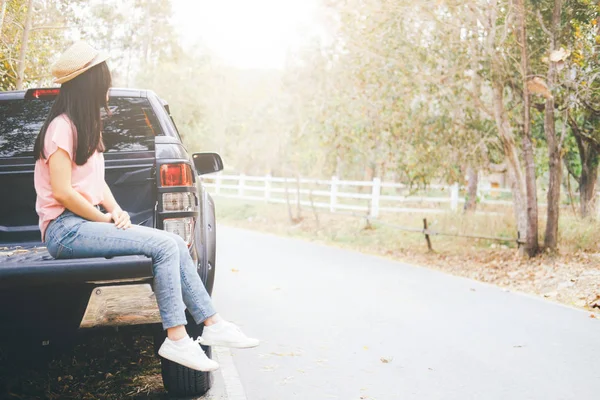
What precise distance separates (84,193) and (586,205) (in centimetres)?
1504

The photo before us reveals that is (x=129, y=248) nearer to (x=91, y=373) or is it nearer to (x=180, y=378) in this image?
(x=180, y=378)

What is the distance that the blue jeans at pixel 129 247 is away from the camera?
3.89 m

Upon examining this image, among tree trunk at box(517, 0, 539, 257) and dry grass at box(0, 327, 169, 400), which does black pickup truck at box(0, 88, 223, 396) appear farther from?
tree trunk at box(517, 0, 539, 257)

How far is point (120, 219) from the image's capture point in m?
4.06

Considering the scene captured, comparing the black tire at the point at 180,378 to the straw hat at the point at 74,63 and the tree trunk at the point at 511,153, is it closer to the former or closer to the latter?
the straw hat at the point at 74,63

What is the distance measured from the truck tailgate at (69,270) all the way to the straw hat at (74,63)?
1.07m

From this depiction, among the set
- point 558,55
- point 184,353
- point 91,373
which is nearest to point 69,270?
point 184,353

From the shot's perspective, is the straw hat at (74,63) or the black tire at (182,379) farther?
the black tire at (182,379)

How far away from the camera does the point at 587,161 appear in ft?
60.8

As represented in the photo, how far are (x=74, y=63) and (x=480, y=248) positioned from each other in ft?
47.0

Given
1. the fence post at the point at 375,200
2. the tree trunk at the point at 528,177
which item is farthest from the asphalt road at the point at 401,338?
the fence post at the point at 375,200

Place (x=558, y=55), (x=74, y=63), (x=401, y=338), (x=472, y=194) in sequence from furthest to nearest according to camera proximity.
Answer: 1. (x=472, y=194)
2. (x=558, y=55)
3. (x=401, y=338)
4. (x=74, y=63)

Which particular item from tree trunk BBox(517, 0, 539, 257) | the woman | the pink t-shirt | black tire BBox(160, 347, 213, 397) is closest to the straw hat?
the woman

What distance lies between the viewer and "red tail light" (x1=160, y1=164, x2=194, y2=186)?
4.28m
